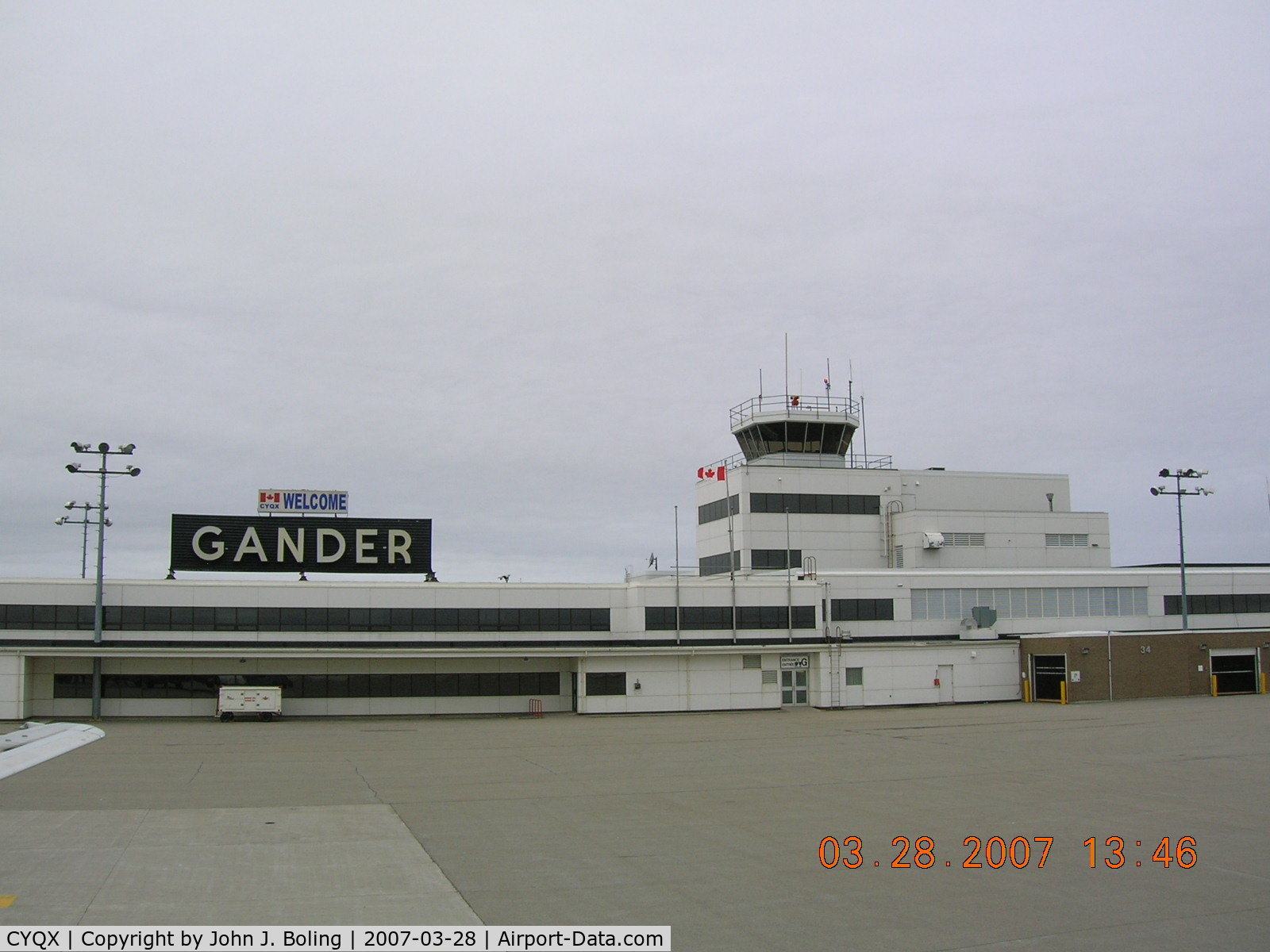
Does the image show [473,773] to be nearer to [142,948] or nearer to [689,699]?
[142,948]

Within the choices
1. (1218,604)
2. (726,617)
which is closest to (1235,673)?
(1218,604)

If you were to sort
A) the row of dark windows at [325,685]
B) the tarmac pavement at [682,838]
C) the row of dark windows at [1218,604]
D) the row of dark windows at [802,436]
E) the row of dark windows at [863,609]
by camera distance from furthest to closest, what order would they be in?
the row of dark windows at [802,436] < the row of dark windows at [1218,604] < the row of dark windows at [863,609] < the row of dark windows at [325,685] < the tarmac pavement at [682,838]

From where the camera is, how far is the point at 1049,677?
60.6 metres

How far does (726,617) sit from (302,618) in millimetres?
23172

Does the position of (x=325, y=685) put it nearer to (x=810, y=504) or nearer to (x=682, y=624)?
(x=682, y=624)

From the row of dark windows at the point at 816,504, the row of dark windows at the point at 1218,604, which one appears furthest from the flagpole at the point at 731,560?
the row of dark windows at the point at 1218,604

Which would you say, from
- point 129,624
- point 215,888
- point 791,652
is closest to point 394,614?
point 129,624

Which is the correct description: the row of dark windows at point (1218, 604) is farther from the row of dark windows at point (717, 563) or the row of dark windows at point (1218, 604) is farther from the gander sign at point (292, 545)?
the gander sign at point (292, 545)

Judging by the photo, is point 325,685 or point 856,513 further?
point 856,513

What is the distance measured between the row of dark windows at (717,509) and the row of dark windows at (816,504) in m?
1.32

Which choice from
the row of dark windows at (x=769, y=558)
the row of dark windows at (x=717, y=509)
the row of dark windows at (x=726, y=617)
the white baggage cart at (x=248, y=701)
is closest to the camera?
the white baggage cart at (x=248, y=701)

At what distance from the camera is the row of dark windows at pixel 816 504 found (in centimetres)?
7019

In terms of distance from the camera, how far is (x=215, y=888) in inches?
733

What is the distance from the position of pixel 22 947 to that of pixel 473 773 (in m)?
19.4
